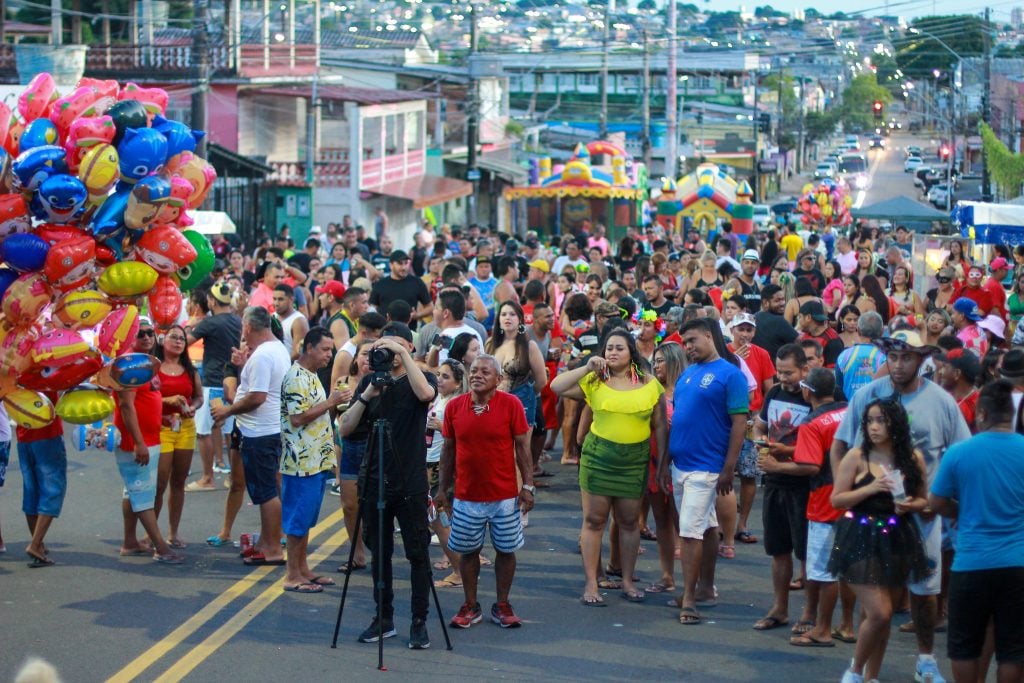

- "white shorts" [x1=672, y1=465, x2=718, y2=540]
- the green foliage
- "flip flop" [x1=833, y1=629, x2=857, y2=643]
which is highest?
the green foliage

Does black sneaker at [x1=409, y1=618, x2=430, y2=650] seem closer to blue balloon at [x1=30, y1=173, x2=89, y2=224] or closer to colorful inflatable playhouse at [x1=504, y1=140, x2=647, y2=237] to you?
blue balloon at [x1=30, y1=173, x2=89, y2=224]

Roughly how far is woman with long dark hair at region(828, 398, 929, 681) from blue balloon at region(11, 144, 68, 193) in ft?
15.7

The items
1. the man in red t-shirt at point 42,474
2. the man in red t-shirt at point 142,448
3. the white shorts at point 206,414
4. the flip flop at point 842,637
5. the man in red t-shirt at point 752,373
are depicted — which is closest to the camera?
the flip flop at point 842,637

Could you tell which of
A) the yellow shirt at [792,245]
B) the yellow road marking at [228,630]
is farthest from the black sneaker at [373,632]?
the yellow shirt at [792,245]

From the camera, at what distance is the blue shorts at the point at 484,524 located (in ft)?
28.0

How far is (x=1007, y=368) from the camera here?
8.30 meters

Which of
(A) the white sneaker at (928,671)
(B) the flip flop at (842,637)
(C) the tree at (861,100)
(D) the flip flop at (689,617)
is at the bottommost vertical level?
(D) the flip flop at (689,617)

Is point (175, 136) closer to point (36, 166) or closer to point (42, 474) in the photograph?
point (36, 166)

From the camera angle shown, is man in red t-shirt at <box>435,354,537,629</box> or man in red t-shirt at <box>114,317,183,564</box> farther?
man in red t-shirt at <box>114,317,183,564</box>

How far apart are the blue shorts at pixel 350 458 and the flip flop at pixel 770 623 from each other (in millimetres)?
2712

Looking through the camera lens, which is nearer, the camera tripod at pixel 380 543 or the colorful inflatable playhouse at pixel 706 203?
the camera tripod at pixel 380 543

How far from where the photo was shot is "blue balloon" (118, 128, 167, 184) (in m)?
8.74

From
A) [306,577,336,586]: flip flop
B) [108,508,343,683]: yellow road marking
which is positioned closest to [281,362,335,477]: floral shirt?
[306,577,336,586]: flip flop

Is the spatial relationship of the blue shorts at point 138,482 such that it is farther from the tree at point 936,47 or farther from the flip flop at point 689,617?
the tree at point 936,47
